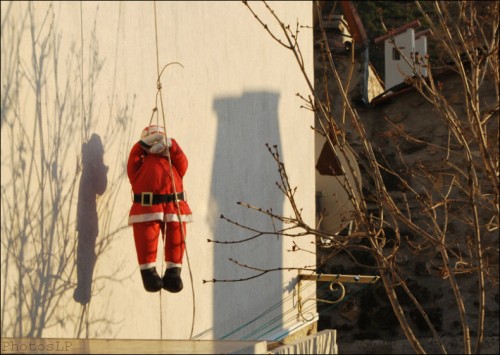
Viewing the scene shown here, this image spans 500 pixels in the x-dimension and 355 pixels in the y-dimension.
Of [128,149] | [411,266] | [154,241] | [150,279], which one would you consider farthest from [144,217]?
[411,266]

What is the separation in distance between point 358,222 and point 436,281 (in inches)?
264

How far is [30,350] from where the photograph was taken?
4.63m

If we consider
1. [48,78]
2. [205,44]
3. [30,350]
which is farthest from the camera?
[205,44]

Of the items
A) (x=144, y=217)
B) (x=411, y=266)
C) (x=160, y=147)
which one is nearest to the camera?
(x=144, y=217)

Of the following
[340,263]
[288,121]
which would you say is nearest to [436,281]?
[340,263]

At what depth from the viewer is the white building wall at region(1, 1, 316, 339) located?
5.29m

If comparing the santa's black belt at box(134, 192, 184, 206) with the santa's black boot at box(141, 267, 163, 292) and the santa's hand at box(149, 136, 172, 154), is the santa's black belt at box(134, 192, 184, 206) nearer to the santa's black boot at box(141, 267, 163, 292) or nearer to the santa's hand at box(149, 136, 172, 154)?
the santa's hand at box(149, 136, 172, 154)

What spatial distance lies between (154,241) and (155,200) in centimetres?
20

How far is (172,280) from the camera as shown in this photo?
247 inches

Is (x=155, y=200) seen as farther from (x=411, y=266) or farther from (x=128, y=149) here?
(x=411, y=266)

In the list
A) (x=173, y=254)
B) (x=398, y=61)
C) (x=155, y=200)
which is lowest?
(x=173, y=254)

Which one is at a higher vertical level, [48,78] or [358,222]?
[48,78]

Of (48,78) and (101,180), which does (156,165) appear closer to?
(101,180)

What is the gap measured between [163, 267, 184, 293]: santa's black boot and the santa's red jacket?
0.28 metres
